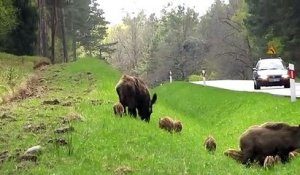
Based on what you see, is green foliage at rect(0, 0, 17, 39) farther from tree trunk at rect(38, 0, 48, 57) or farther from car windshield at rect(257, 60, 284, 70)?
car windshield at rect(257, 60, 284, 70)

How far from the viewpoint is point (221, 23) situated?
9638 cm

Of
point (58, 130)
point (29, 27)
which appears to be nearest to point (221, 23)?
point (29, 27)

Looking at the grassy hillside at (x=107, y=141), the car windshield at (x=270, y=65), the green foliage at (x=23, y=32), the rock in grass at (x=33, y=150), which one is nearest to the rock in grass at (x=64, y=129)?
the grassy hillside at (x=107, y=141)

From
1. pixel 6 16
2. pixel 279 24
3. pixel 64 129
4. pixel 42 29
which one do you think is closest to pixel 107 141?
pixel 64 129

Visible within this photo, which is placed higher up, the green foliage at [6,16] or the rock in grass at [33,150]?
the green foliage at [6,16]

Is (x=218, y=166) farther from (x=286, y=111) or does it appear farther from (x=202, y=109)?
(x=202, y=109)

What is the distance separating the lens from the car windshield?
31.7 meters

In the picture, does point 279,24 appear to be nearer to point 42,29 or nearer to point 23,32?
point 42,29

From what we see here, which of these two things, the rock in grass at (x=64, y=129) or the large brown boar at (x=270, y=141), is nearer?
the large brown boar at (x=270, y=141)

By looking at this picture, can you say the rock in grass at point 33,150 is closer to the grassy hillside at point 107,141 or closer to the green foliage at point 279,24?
the grassy hillside at point 107,141

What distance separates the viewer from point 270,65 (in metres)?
32.0

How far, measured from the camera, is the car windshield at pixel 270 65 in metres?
31.7

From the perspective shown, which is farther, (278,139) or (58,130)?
(58,130)

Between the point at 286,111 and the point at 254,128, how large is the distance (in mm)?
6821
